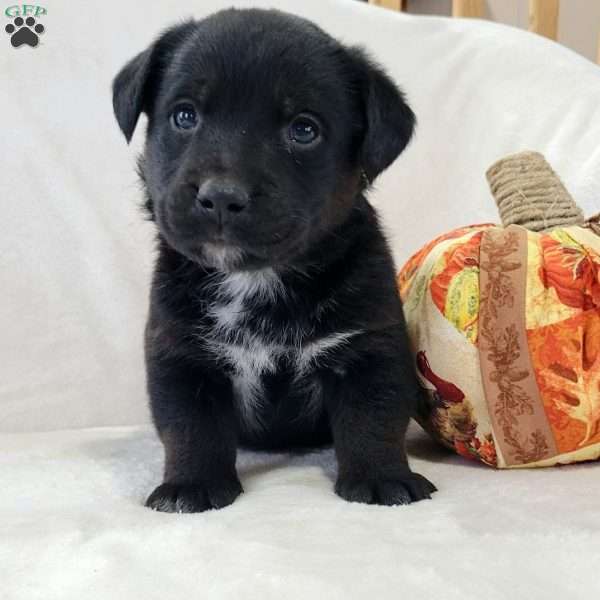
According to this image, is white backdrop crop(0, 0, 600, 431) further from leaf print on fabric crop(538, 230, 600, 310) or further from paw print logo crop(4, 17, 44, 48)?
leaf print on fabric crop(538, 230, 600, 310)

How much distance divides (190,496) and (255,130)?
739 mm

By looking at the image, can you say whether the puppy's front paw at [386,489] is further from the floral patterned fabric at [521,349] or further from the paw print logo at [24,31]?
the paw print logo at [24,31]

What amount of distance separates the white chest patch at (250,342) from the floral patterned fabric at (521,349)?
11.3 inches

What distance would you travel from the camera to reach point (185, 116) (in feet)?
6.46

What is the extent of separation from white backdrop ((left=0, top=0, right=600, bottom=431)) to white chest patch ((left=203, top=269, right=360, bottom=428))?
37.5 inches

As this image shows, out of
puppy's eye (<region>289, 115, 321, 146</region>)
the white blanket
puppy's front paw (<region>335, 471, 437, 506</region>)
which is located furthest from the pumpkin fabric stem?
puppy's front paw (<region>335, 471, 437, 506</region>)

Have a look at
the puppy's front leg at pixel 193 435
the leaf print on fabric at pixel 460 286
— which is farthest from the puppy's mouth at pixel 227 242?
the leaf print on fabric at pixel 460 286

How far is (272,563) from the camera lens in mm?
1460

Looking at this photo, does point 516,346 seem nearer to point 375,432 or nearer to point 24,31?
point 375,432

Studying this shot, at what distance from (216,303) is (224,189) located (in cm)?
42

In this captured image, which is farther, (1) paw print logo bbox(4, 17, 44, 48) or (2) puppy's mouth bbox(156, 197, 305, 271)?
(1) paw print logo bbox(4, 17, 44, 48)

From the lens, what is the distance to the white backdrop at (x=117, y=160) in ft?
9.87

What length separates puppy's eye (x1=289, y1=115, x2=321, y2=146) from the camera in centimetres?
193

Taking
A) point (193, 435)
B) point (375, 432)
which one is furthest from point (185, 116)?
point (375, 432)
